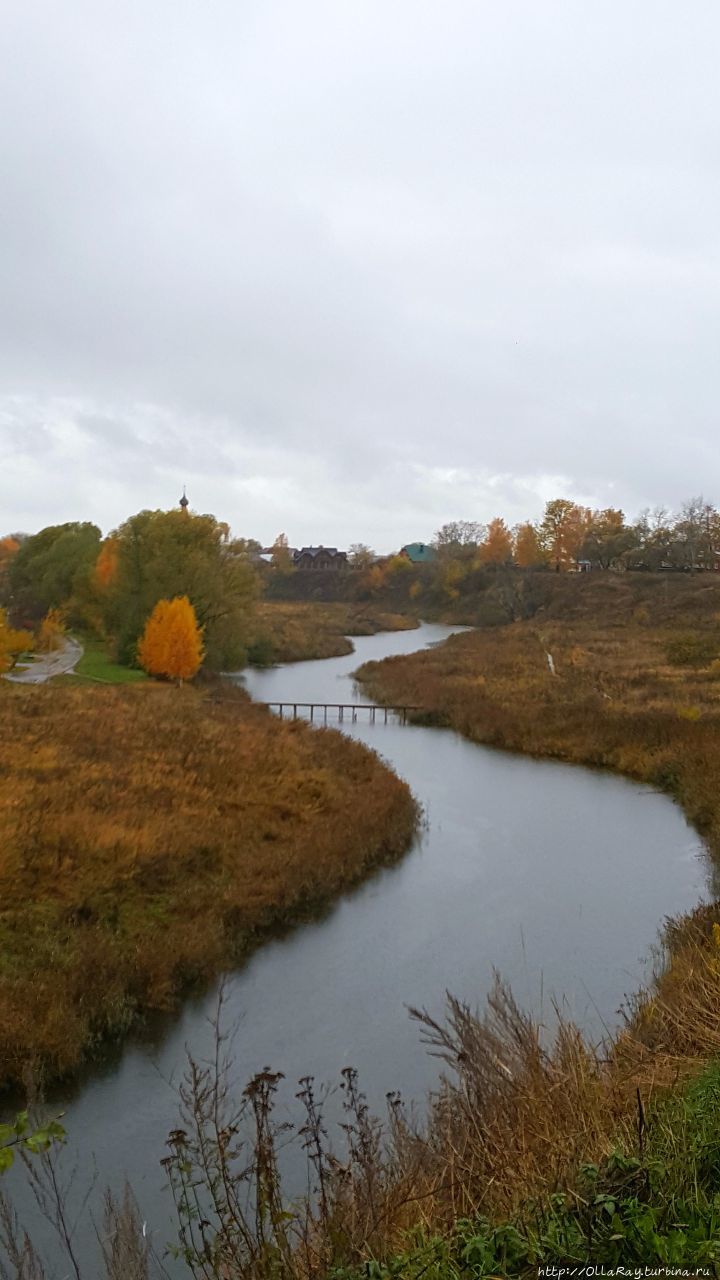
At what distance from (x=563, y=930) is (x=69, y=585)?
178 feet

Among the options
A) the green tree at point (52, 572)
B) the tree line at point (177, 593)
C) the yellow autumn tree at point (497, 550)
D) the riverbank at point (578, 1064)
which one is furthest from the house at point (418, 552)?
the riverbank at point (578, 1064)

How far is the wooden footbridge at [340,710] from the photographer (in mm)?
36322

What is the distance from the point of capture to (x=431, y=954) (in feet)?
44.7

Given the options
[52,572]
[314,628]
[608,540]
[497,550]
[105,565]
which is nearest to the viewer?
[105,565]

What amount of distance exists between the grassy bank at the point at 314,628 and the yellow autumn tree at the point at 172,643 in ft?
38.1

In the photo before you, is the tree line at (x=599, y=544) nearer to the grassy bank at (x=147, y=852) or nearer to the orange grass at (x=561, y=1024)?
the orange grass at (x=561, y=1024)

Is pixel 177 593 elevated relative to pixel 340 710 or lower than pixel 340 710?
elevated

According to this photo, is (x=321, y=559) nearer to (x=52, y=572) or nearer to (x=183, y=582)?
(x=52, y=572)

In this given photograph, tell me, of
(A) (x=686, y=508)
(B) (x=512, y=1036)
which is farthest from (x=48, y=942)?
(A) (x=686, y=508)

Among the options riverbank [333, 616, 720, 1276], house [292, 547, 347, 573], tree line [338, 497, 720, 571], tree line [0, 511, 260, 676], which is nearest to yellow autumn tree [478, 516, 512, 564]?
tree line [338, 497, 720, 571]

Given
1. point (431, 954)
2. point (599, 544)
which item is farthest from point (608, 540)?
point (431, 954)

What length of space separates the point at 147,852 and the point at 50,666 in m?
33.8

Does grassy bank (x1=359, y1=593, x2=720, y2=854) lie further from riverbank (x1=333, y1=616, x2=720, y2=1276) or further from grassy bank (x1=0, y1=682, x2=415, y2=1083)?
grassy bank (x1=0, y1=682, x2=415, y2=1083)

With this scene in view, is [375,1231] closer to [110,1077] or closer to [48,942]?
[110,1077]
